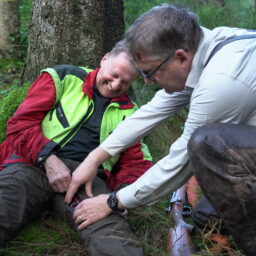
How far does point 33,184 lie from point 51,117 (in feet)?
1.76

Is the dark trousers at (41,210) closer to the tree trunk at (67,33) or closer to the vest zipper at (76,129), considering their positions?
the vest zipper at (76,129)

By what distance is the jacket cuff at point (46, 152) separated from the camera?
2.75 metres

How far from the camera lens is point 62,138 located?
9.51 ft

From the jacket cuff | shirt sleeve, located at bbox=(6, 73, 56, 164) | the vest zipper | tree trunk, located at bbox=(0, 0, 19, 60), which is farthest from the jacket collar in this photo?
tree trunk, located at bbox=(0, 0, 19, 60)

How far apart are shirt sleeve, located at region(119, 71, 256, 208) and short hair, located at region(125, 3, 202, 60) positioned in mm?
260

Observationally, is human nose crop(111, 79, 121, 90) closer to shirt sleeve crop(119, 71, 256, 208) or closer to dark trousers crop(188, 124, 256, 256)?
shirt sleeve crop(119, 71, 256, 208)

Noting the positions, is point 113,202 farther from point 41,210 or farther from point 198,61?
point 198,61

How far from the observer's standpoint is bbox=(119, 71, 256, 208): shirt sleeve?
1.94 metres

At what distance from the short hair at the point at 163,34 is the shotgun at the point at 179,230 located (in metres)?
1.11

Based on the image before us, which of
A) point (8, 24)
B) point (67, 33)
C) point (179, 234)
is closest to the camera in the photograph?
point (179, 234)

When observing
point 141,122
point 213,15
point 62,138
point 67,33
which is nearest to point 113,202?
point 141,122

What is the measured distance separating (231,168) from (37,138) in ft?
4.52

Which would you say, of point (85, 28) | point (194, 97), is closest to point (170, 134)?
point (85, 28)

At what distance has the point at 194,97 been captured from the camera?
81.0 inches
